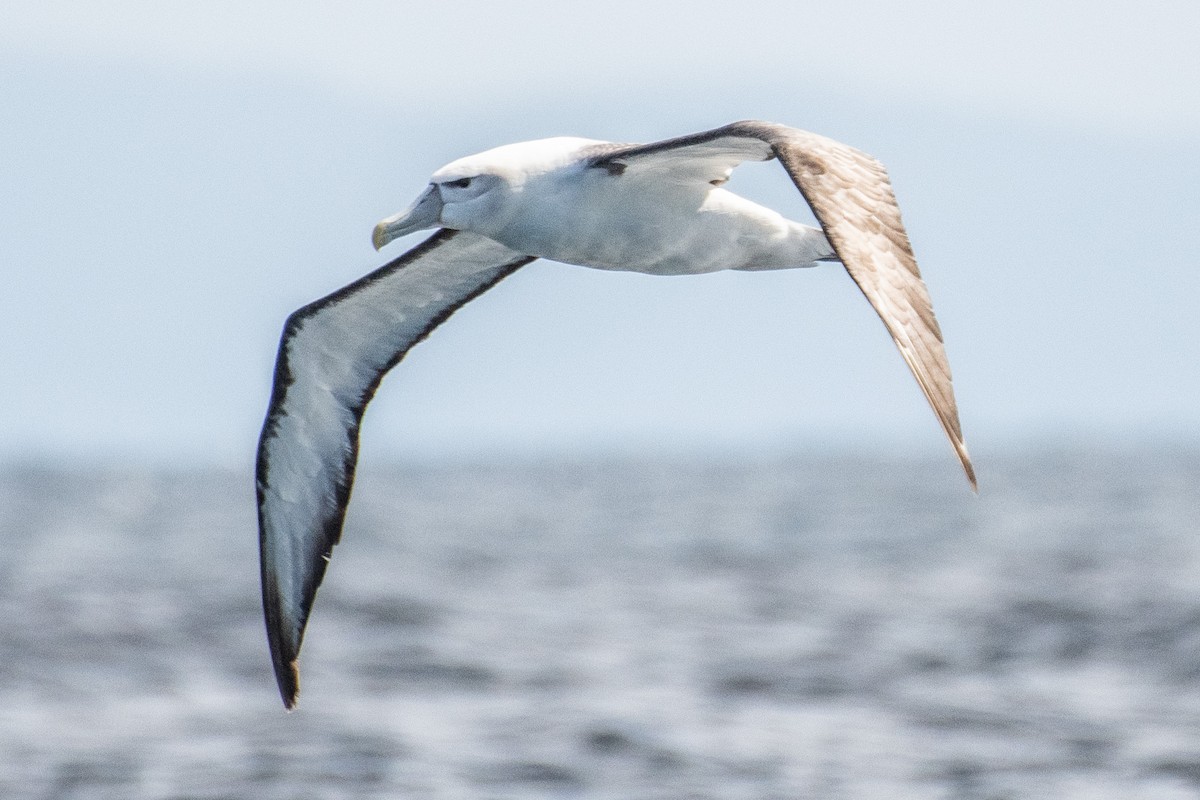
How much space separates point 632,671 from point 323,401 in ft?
30.2

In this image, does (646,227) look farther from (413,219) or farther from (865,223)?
(865,223)

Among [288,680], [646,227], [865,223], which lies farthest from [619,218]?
[288,680]

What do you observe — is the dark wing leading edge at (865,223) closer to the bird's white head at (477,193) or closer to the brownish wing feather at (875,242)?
the brownish wing feather at (875,242)

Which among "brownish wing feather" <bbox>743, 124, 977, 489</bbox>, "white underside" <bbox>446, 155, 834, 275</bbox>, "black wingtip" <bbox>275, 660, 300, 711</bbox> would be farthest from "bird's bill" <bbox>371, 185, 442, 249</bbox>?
"black wingtip" <bbox>275, 660, 300, 711</bbox>

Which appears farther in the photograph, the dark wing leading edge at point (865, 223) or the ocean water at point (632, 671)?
the ocean water at point (632, 671)

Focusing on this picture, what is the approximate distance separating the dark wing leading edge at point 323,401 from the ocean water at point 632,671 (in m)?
3.22

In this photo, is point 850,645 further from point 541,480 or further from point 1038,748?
point 541,480

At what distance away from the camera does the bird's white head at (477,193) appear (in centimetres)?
905

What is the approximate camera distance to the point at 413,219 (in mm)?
9148

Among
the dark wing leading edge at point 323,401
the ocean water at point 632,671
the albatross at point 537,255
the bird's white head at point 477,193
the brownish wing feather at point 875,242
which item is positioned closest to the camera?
the brownish wing feather at point 875,242

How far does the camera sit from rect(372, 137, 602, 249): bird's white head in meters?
9.05

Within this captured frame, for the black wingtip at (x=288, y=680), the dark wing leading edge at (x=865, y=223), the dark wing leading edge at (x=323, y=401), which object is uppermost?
the dark wing leading edge at (x=865, y=223)

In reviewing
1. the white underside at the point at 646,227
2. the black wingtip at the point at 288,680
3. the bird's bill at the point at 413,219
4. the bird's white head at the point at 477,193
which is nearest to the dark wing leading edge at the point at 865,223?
the white underside at the point at 646,227

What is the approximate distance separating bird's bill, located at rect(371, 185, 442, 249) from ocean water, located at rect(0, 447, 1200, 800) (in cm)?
600
